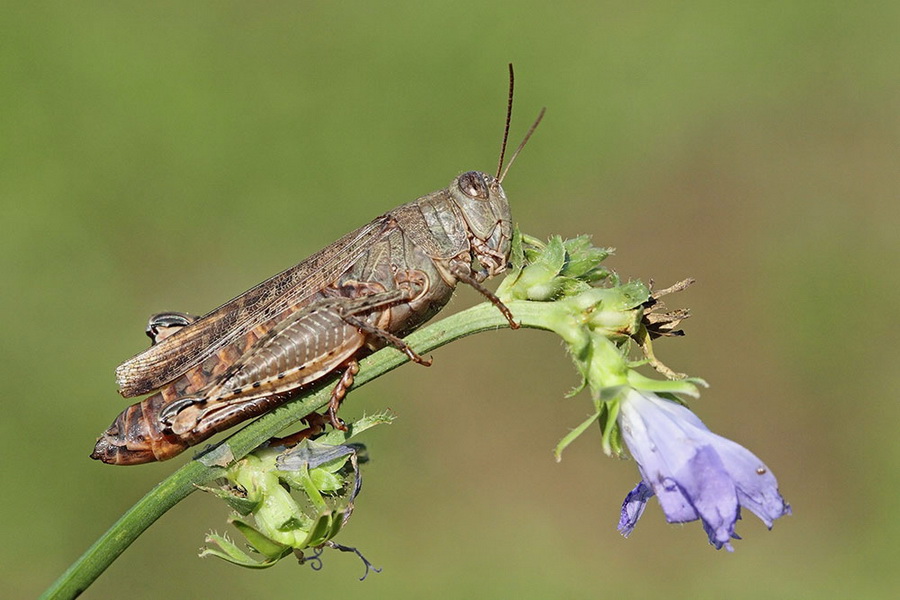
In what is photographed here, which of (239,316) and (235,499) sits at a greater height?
(239,316)

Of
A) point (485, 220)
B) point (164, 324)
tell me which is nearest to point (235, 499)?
point (164, 324)

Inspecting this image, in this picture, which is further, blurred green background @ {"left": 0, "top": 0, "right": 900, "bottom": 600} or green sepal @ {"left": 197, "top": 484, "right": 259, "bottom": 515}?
blurred green background @ {"left": 0, "top": 0, "right": 900, "bottom": 600}

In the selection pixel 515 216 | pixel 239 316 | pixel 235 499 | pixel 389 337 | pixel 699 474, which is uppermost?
→ pixel 239 316

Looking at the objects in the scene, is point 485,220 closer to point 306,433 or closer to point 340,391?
point 340,391

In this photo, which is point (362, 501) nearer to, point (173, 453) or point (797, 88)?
point (173, 453)

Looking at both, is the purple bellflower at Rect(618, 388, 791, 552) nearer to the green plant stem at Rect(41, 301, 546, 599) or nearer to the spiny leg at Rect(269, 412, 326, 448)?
the green plant stem at Rect(41, 301, 546, 599)

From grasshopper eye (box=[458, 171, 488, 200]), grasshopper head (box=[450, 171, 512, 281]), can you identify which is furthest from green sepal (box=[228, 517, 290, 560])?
grasshopper eye (box=[458, 171, 488, 200])

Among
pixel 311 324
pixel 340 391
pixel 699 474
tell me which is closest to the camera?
pixel 699 474
